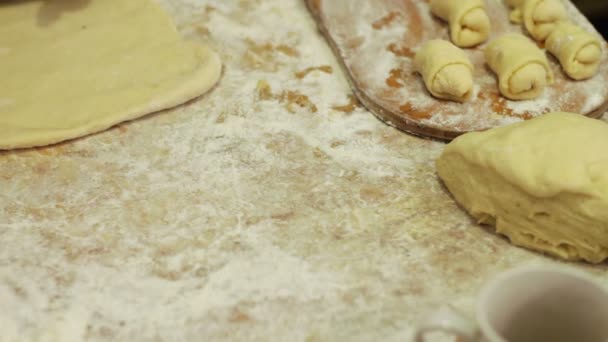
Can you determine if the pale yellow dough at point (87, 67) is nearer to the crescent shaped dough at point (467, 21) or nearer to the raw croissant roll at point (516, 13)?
the crescent shaped dough at point (467, 21)

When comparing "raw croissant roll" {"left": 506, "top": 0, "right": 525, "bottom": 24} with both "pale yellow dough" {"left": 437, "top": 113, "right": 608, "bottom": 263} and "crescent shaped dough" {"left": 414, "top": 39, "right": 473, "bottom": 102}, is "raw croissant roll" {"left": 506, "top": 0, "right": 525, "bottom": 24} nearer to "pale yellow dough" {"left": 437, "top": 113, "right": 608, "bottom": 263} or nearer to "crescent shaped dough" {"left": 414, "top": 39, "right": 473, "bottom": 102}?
"crescent shaped dough" {"left": 414, "top": 39, "right": 473, "bottom": 102}

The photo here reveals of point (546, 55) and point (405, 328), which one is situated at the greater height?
point (546, 55)

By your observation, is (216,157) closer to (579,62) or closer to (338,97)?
(338,97)

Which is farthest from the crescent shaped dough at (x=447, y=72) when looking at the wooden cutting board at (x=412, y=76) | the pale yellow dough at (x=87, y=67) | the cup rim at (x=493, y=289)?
the cup rim at (x=493, y=289)

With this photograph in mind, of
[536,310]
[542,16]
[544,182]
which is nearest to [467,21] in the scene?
[542,16]

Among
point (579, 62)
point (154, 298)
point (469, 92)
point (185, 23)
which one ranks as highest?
point (579, 62)

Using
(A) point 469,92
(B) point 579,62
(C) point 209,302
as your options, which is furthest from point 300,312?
(B) point 579,62
